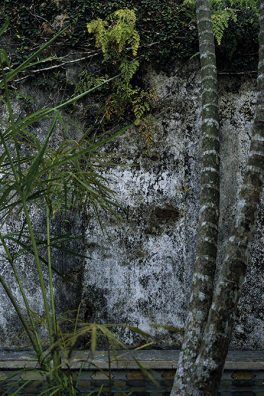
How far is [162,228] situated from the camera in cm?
539

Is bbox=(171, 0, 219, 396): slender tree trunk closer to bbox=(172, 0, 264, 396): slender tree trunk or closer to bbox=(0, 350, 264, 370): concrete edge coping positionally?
bbox=(172, 0, 264, 396): slender tree trunk

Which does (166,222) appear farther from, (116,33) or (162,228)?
(116,33)

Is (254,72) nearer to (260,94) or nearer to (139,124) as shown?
(139,124)

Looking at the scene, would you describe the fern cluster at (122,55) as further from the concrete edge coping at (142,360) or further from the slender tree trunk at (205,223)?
the concrete edge coping at (142,360)

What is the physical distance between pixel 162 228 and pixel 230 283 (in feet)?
7.46

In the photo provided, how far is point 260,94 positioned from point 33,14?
9.59 ft

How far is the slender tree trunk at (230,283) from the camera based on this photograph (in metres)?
3.07

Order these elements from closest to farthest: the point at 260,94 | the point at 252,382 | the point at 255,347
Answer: the point at 260,94, the point at 252,382, the point at 255,347

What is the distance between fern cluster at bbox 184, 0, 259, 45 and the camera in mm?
5289

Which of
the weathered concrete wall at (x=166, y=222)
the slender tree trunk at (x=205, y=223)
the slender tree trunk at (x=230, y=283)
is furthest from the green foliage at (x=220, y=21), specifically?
the slender tree trunk at (x=230, y=283)

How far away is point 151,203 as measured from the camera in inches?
215

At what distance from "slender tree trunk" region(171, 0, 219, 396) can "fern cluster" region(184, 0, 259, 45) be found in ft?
3.67

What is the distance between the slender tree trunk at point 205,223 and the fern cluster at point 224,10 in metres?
1.12

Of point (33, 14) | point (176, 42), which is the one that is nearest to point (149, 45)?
point (176, 42)
